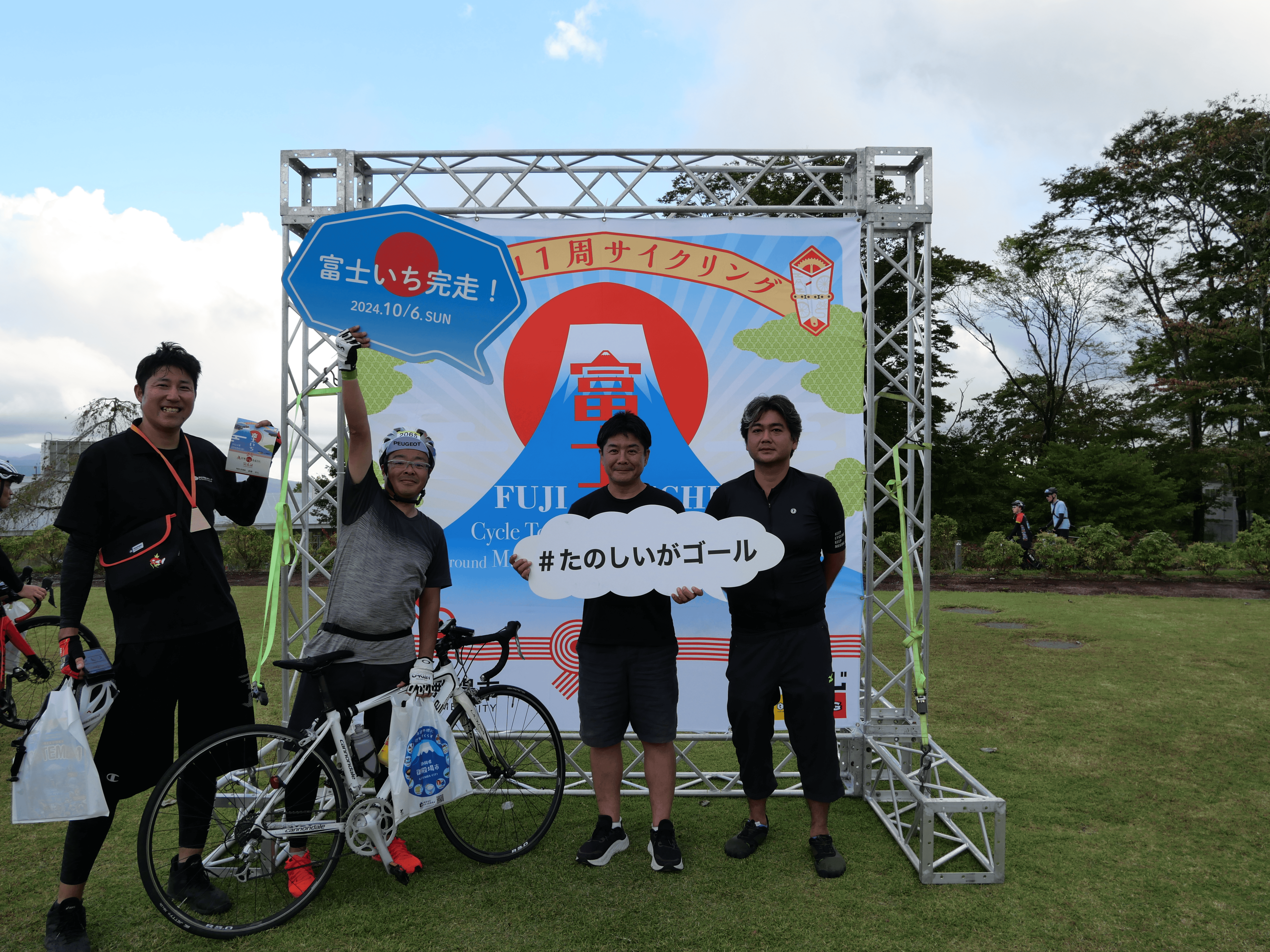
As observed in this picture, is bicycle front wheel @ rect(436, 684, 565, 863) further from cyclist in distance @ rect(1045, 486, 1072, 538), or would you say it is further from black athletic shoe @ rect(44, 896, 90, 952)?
cyclist in distance @ rect(1045, 486, 1072, 538)

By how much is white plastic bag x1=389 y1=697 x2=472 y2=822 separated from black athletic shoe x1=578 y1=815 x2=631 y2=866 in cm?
65

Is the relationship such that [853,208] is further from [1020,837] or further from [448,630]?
[1020,837]

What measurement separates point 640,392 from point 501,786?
207 cm

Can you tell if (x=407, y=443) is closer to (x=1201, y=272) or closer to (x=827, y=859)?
(x=827, y=859)

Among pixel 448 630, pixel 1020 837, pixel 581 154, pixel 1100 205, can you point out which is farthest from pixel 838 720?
pixel 1100 205

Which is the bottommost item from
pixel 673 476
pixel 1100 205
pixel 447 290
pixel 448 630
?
pixel 448 630

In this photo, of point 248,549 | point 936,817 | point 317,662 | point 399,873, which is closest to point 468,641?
point 317,662

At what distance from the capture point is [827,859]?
10.6ft

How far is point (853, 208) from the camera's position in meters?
4.02

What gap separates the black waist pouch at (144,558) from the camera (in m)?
2.67

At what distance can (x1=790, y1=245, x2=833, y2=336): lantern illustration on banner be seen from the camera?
13.2ft

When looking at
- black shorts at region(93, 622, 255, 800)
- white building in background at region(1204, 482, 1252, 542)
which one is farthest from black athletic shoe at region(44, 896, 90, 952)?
white building in background at region(1204, 482, 1252, 542)

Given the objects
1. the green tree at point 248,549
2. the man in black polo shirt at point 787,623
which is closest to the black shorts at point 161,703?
the man in black polo shirt at point 787,623

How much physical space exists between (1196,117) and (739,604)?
24052mm
